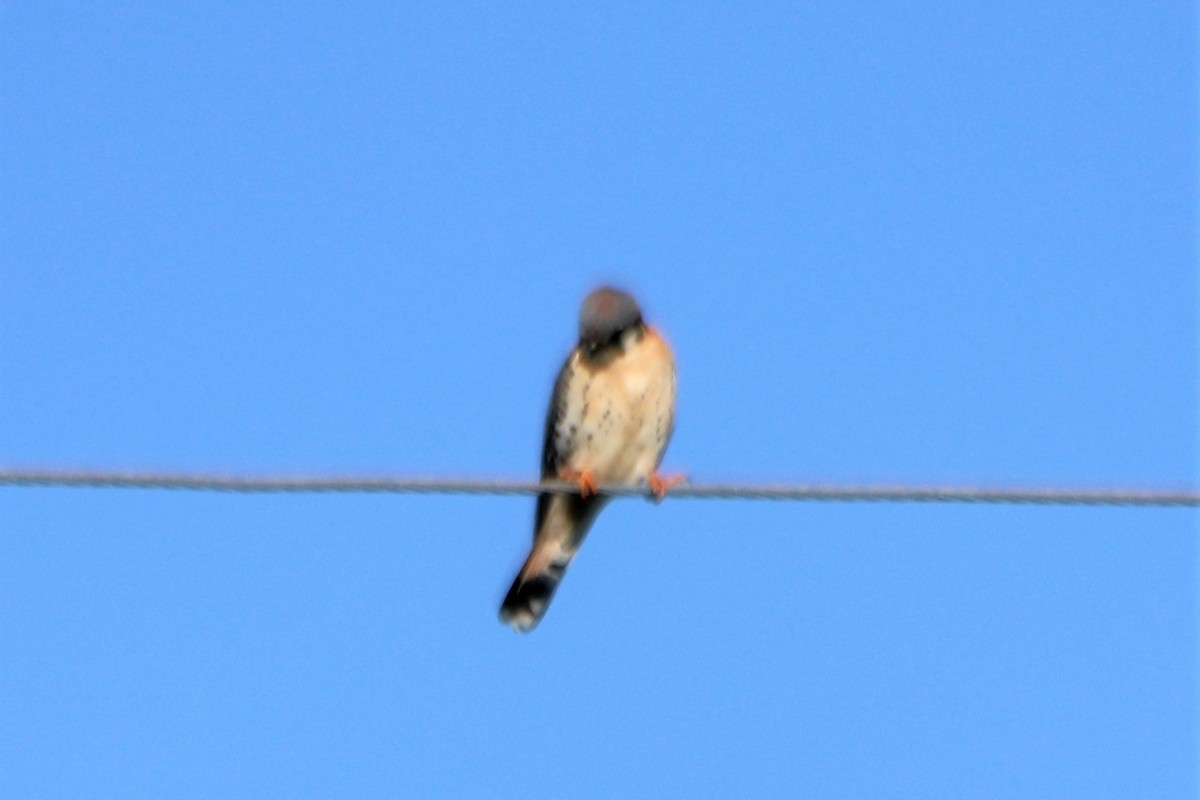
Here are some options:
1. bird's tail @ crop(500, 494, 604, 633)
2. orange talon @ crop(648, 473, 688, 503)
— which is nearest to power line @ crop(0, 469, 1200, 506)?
orange talon @ crop(648, 473, 688, 503)

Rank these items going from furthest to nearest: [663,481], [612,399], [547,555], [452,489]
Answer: [547,555], [612,399], [663,481], [452,489]

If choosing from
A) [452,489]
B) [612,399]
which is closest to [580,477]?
[612,399]

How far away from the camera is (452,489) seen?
5441 mm

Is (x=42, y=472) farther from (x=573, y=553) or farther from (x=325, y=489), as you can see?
(x=573, y=553)

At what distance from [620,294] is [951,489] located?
10.1 feet

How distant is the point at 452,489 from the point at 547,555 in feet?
A: 10.2

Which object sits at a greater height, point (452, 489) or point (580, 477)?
point (580, 477)

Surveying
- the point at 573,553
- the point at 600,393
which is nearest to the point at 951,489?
the point at 600,393

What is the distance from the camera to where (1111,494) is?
17.0 feet

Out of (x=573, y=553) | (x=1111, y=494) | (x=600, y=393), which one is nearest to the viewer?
(x=1111, y=494)

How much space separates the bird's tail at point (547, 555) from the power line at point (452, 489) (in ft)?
9.87

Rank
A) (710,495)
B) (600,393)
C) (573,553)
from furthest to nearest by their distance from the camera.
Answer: (573,553)
(600,393)
(710,495)

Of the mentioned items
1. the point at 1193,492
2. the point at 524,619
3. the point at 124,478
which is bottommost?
the point at 124,478

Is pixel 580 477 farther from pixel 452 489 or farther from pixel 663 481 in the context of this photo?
pixel 452 489
